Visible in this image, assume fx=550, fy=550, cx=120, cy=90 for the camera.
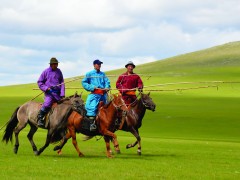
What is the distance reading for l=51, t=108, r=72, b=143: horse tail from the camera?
1667 cm

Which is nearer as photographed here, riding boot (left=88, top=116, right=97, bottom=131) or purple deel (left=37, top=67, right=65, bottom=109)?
riding boot (left=88, top=116, right=97, bottom=131)

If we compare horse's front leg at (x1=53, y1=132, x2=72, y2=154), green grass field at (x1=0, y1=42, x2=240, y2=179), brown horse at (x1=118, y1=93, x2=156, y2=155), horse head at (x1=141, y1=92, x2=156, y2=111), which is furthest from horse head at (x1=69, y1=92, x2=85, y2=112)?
horse head at (x1=141, y1=92, x2=156, y2=111)

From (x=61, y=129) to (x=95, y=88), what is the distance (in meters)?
1.67

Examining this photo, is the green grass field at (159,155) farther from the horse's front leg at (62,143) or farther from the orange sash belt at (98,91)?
the orange sash belt at (98,91)

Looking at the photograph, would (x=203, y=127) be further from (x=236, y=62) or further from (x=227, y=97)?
(x=236, y=62)

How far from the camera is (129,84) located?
19156mm

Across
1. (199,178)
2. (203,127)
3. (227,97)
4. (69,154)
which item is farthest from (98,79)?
(227,97)

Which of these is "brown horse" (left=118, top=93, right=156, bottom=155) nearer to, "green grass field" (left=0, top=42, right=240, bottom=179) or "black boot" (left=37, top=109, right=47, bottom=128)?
"green grass field" (left=0, top=42, right=240, bottom=179)

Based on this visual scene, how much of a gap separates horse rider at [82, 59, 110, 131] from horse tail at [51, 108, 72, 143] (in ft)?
2.12

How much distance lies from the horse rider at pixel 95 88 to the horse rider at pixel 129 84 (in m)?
1.38

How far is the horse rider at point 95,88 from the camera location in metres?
17.0

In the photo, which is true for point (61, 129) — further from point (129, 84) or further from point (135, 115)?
point (129, 84)

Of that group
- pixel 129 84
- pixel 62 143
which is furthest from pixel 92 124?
pixel 129 84

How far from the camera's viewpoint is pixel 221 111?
48531mm
